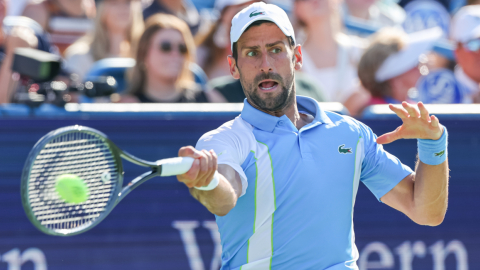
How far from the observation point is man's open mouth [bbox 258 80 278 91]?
8.36 feet

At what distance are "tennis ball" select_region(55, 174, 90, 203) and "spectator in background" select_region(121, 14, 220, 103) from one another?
2.34 m

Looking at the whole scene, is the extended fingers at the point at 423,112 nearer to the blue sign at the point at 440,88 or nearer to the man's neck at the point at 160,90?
the man's neck at the point at 160,90

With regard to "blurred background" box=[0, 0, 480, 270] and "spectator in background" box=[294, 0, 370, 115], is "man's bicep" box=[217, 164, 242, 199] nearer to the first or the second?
"blurred background" box=[0, 0, 480, 270]

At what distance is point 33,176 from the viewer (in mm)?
2279

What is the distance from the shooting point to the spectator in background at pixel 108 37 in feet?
18.1

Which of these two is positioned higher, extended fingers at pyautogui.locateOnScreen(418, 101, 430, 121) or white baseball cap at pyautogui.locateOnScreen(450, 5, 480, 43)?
white baseball cap at pyautogui.locateOnScreen(450, 5, 480, 43)

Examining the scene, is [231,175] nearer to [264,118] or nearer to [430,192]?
[264,118]

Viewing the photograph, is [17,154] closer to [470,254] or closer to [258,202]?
[258,202]

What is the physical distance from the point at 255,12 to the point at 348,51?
3421 millimetres

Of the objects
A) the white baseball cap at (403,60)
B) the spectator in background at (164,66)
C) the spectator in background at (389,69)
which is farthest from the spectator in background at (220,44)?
the white baseball cap at (403,60)

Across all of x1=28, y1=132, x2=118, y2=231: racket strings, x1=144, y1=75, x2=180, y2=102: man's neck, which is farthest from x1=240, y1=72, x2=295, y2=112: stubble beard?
x1=144, y1=75, x2=180, y2=102: man's neck

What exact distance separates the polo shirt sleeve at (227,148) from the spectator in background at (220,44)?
3050mm

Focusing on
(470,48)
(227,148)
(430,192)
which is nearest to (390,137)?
(430,192)

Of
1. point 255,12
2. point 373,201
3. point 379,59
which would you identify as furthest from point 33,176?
point 379,59
